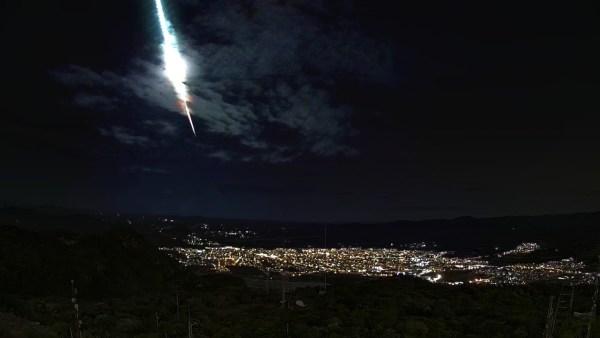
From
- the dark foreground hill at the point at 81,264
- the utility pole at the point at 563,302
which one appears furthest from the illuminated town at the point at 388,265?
the utility pole at the point at 563,302

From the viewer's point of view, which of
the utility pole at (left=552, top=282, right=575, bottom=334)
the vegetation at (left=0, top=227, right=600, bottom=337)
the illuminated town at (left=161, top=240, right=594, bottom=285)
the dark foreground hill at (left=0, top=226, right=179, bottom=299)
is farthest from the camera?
the illuminated town at (left=161, top=240, right=594, bottom=285)

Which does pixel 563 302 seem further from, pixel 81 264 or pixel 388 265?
pixel 388 265

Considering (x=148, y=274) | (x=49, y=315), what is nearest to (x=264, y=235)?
(x=148, y=274)

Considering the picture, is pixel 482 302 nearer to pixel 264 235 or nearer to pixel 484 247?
pixel 484 247

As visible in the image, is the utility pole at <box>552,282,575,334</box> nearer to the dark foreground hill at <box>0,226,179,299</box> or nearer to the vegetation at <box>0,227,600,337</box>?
the vegetation at <box>0,227,600,337</box>

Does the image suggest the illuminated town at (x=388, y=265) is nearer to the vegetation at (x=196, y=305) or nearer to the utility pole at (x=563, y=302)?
the vegetation at (x=196, y=305)

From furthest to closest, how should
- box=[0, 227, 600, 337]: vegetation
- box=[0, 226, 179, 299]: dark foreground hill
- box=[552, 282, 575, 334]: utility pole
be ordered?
box=[0, 226, 179, 299]: dark foreground hill < box=[0, 227, 600, 337]: vegetation < box=[552, 282, 575, 334]: utility pole

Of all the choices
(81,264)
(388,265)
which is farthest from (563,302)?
(388,265)

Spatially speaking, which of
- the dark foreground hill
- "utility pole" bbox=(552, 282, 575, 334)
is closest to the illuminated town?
the dark foreground hill
